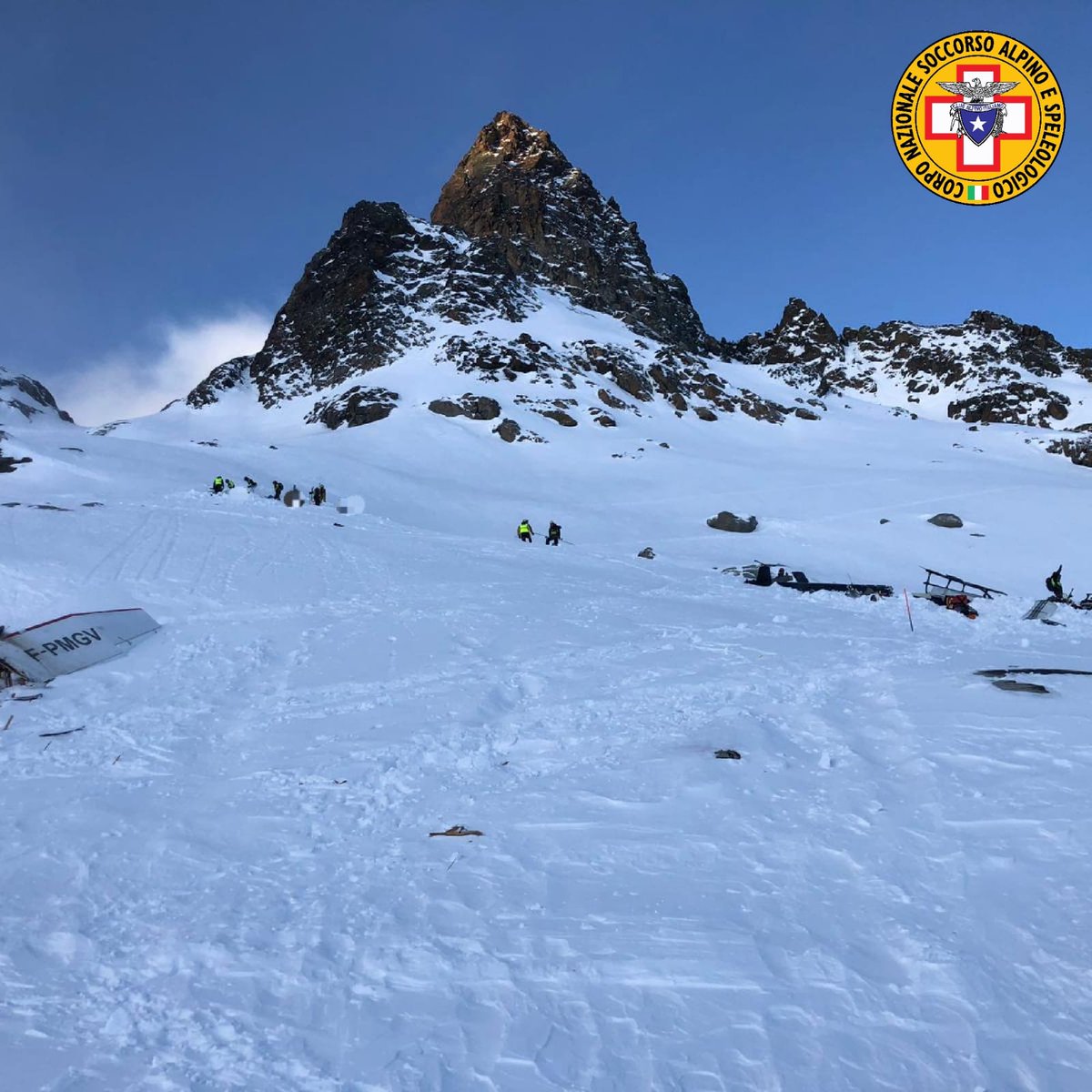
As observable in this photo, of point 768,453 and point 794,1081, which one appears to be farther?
point 768,453

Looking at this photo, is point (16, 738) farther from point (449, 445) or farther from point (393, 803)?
point (449, 445)

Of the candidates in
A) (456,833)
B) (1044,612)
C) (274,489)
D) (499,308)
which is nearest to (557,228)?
(499,308)

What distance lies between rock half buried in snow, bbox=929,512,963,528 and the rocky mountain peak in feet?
245

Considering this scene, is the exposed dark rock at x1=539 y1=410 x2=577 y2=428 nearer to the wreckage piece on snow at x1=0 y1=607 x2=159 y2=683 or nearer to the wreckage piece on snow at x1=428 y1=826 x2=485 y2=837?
the wreckage piece on snow at x1=0 y1=607 x2=159 y2=683

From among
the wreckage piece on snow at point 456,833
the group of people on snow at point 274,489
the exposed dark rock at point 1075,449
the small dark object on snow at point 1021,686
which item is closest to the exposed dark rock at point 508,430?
the group of people on snow at point 274,489

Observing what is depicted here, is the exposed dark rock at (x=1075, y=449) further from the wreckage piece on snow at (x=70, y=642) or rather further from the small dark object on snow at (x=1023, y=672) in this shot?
the wreckage piece on snow at (x=70, y=642)

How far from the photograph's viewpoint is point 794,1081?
3127 mm

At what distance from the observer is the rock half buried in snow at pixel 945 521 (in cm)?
2992

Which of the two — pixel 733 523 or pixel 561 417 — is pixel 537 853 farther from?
pixel 561 417

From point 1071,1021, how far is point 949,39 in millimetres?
14335

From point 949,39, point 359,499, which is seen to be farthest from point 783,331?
point 949,39

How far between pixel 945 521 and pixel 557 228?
105 meters

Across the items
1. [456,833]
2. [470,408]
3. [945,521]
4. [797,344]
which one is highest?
[797,344]

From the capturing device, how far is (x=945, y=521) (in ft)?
98.9
